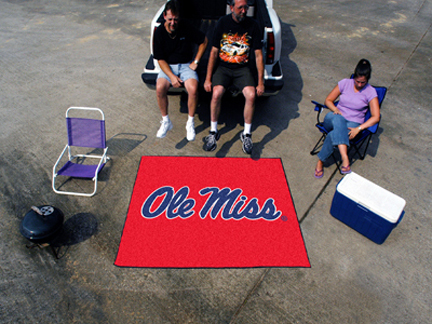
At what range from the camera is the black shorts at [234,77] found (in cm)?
403

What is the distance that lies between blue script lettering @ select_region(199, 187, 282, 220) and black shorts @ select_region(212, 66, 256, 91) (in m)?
1.51

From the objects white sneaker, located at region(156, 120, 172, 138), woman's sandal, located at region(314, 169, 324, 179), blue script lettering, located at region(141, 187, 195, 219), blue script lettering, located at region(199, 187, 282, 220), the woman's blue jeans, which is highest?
the woman's blue jeans

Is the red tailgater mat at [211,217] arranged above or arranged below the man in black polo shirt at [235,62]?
below

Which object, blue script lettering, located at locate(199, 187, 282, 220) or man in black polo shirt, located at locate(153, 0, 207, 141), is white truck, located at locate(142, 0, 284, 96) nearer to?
man in black polo shirt, located at locate(153, 0, 207, 141)

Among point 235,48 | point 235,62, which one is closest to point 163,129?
point 235,62

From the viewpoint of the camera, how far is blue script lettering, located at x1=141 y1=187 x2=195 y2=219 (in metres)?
3.40

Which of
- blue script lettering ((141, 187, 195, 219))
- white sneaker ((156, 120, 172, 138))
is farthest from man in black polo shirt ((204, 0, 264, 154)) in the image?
blue script lettering ((141, 187, 195, 219))

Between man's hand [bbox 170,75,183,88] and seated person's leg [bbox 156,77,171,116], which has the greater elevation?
man's hand [bbox 170,75,183,88]

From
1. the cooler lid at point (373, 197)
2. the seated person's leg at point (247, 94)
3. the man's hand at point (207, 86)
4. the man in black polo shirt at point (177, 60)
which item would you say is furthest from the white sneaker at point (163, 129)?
the cooler lid at point (373, 197)

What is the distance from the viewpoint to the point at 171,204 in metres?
3.50

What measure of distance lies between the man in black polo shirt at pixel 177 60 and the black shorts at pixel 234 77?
1.04 ft

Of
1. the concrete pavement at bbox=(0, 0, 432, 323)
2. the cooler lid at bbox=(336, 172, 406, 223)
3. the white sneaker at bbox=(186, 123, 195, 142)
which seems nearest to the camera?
the concrete pavement at bbox=(0, 0, 432, 323)

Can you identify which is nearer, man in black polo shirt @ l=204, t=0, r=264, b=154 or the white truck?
man in black polo shirt @ l=204, t=0, r=264, b=154

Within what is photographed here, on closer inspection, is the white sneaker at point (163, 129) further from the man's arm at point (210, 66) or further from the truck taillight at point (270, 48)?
the truck taillight at point (270, 48)
